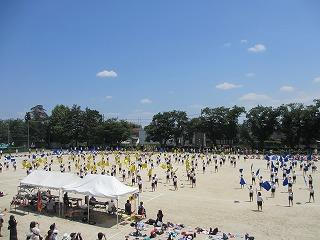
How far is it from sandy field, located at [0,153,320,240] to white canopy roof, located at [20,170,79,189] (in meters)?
1.83

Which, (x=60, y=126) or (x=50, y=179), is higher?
(x=60, y=126)

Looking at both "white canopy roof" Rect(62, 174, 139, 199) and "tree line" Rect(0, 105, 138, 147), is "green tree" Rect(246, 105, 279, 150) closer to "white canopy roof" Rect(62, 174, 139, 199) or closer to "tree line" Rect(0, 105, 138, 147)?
"tree line" Rect(0, 105, 138, 147)

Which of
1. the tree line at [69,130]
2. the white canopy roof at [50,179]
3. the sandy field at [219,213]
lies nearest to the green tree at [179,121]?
the tree line at [69,130]

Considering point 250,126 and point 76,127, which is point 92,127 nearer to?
point 76,127

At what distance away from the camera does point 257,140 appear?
276ft

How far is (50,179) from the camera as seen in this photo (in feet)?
70.6

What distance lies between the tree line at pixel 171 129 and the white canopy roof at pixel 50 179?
64.8 meters

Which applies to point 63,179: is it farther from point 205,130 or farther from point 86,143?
point 86,143

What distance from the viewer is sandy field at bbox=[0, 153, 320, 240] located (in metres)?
17.2

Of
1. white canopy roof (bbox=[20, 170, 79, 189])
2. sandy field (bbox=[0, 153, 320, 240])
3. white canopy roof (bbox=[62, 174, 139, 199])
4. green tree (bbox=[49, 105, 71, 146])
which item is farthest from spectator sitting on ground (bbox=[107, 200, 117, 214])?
green tree (bbox=[49, 105, 71, 146])

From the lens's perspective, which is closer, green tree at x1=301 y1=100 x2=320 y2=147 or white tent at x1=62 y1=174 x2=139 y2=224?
white tent at x1=62 y1=174 x2=139 y2=224

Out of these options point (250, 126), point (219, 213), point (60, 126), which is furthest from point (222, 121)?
point (219, 213)

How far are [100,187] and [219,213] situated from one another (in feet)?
23.7

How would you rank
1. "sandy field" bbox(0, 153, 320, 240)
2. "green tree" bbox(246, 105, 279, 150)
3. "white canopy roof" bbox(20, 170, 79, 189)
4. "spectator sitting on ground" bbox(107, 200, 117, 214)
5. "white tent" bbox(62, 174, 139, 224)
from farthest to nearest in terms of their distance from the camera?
"green tree" bbox(246, 105, 279, 150) < "white canopy roof" bbox(20, 170, 79, 189) < "spectator sitting on ground" bbox(107, 200, 117, 214) < "white tent" bbox(62, 174, 139, 224) < "sandy field" bbox(0, 153, 320, 240)
